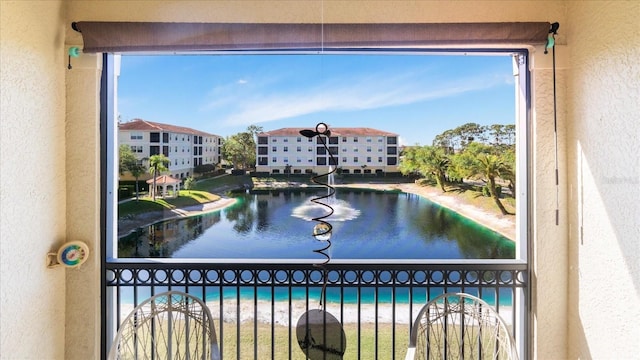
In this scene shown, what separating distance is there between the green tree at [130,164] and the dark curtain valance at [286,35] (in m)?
0.53

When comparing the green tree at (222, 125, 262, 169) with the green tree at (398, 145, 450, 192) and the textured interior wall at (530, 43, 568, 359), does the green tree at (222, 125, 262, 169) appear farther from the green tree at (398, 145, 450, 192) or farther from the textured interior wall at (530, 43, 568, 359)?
the textured interior wall at (530, 43, 568, 359)

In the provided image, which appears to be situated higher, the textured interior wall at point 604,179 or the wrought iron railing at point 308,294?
the textured interior wall at point 604,179

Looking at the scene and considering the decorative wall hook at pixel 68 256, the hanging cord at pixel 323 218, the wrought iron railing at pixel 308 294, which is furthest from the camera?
the wrought iron railing at pixel 308 294

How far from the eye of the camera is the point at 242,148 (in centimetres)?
183

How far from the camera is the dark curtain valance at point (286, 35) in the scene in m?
1.58

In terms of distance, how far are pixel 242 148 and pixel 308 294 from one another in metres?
0.91

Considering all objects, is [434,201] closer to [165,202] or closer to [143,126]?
[165,202]

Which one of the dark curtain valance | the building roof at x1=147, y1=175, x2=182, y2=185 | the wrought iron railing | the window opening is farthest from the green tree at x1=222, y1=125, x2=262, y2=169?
the wrought iron railing

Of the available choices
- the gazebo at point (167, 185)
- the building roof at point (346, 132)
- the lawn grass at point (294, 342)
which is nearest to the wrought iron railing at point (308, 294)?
the lawn grass at point (294, 342)

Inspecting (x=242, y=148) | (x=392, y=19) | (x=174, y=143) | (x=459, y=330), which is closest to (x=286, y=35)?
(x=392, y=19)

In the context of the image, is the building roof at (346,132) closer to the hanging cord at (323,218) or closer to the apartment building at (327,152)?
Result: the apartment building at (327,152)

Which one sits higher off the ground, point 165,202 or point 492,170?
point 492,170

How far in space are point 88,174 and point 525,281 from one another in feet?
7.92

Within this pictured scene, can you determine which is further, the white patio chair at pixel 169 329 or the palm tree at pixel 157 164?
the palm tree at pixel 157 164
